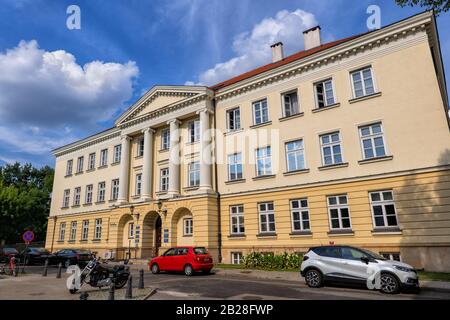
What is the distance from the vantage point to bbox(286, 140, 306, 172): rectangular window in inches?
826

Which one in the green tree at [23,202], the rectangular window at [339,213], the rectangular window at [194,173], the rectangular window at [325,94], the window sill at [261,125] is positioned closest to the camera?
the rectangular window at [339,213]

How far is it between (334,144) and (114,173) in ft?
75.2

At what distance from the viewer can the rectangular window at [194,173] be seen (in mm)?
25750

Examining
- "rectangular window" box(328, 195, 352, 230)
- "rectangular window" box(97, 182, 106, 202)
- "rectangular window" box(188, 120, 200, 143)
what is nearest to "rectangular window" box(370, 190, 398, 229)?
"rectangular window" box(328, 195, 352, 230)

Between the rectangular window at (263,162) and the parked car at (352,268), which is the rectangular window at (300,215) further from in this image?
the parked car at (352,268)

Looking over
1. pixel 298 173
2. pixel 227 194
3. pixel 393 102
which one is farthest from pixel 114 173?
pixel 393 102

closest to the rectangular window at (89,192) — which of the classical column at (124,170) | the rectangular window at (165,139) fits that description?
the classical column at (124,170)

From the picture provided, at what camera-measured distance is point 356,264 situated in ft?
38.0

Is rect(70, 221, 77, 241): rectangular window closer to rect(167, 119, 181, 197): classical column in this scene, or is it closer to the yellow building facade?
the yellow building facade

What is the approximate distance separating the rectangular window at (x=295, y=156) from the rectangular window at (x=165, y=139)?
465 inches

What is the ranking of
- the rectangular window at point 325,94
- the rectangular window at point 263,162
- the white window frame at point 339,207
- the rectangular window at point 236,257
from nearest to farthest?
the white window frame at point 339,207 → the rectangular window at point 325,94 → the rectangular window at point 263,162 → the rectangular window at point 236,257

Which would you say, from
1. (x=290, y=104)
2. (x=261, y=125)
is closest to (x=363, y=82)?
(x=290, y=104)

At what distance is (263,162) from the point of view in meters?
22.6
